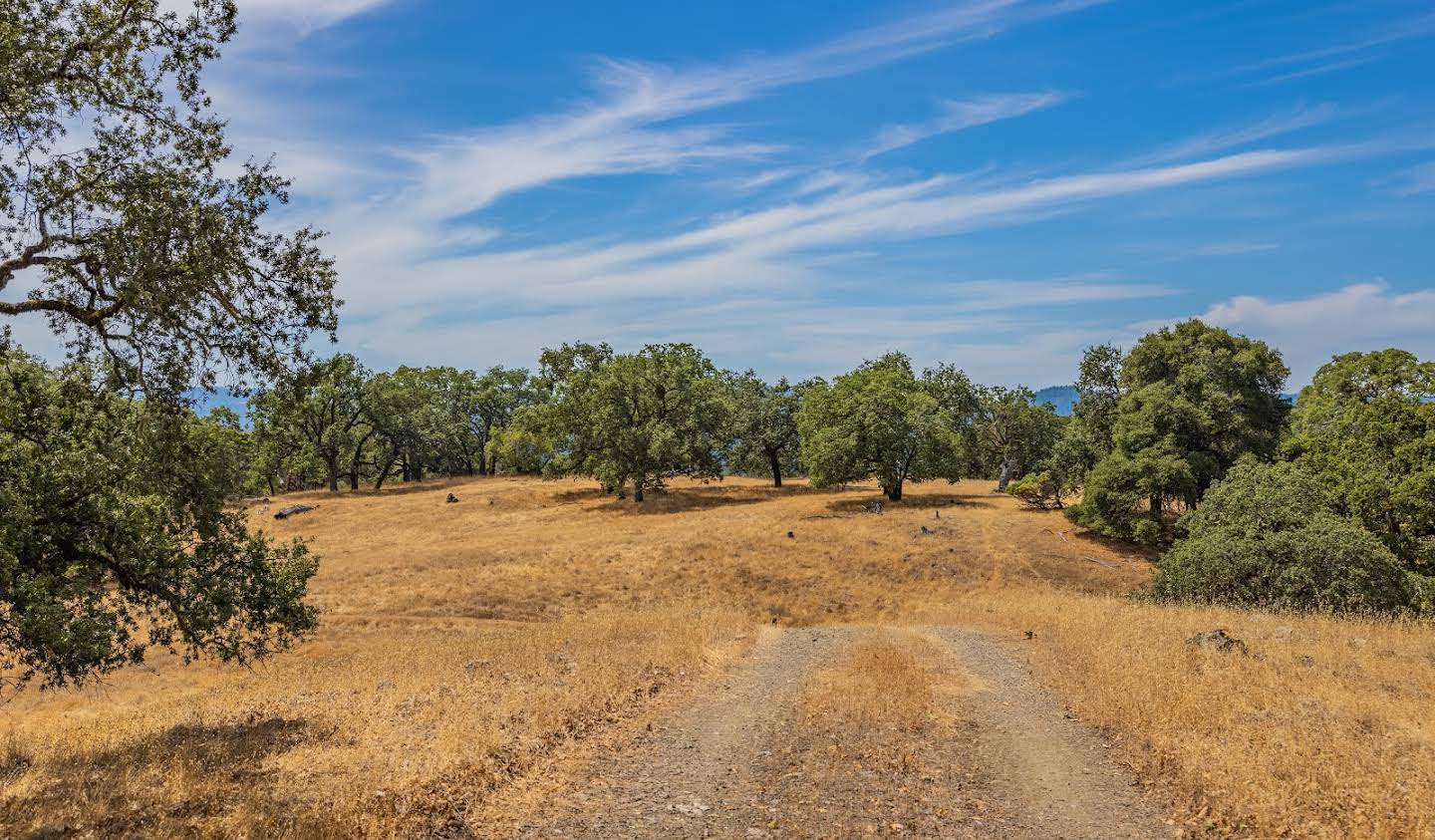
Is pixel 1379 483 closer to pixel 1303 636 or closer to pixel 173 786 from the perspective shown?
pixel 1303 636

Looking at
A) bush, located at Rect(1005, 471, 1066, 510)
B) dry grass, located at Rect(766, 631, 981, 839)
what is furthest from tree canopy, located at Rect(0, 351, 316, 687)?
bush, located at Rect(1005, 471, 1066, 510)

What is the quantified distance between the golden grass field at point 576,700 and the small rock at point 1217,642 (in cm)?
44

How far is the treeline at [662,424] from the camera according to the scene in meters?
57.6

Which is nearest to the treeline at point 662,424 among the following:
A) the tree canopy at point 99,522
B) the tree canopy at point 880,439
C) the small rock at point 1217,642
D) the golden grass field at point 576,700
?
the tree canopy at point 880,439

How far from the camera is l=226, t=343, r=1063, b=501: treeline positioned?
2266 inches

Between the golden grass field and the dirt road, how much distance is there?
836 mm

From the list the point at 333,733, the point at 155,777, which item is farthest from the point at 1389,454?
the point at 155,777

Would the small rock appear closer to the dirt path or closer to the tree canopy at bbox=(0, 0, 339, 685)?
the dirt path

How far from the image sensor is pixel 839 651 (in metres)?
21.6

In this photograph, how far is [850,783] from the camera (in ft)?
36.2

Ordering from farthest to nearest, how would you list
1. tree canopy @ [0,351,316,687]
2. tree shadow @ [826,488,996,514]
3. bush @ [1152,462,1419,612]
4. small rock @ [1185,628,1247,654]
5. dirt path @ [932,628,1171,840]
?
tree shadow @ [826,488,996,514] < bush @ [1152,462,1419,612] < small rock @ [1185,628,1247,654] < tree canopy @ [0,351,316,687] < dirt path @ [932,628,1171,840]

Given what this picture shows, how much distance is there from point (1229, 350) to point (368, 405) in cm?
6981

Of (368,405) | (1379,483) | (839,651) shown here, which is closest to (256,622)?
(839,651)

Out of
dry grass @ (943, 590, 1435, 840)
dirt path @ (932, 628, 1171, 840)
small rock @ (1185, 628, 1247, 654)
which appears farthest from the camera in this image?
small rock @ (1185, 628, 1247, 654)
